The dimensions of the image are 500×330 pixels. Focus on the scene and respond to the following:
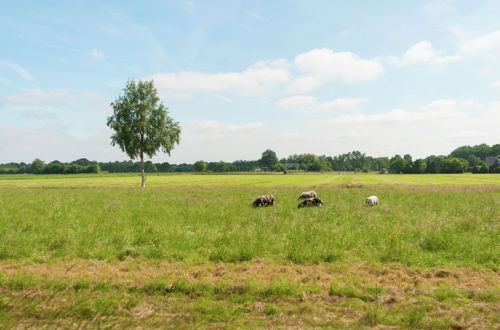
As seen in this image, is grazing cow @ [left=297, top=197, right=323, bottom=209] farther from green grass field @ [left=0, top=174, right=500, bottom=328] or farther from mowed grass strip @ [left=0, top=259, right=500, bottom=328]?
mowed grass strip @ [left=0, top=259, right=500, bottom=328]

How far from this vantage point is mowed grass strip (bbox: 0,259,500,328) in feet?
16.9

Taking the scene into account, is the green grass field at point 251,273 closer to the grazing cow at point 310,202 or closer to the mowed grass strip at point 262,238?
the mowed grass strip at point 262,238

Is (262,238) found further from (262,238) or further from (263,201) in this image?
(263,201)

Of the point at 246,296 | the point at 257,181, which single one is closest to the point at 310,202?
the point at 246,296

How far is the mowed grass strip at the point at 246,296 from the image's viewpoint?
16.9 ft

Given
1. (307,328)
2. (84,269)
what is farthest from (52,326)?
(307,328)

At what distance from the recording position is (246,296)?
6133mm

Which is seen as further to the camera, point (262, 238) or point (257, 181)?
point (257, 181)

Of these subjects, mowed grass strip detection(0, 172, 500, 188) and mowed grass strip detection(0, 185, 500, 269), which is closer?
mowed grass strip detection(0, 185, 500, 269)

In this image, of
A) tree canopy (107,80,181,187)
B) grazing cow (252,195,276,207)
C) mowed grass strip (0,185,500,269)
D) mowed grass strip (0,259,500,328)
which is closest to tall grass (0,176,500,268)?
mowed grass strip (0,185,500,269)

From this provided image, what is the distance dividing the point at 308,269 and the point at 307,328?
313cm

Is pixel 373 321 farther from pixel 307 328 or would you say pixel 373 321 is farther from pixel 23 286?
pixel 23 286

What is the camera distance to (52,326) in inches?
194

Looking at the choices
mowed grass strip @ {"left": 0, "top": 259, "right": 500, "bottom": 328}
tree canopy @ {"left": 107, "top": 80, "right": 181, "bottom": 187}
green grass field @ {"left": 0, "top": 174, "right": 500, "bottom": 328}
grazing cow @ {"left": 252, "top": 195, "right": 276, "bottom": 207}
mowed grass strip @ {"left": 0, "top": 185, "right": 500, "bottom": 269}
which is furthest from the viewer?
tree canopy @ {"left": 107, "top": 80, "right": 181, "bottom": 187}
